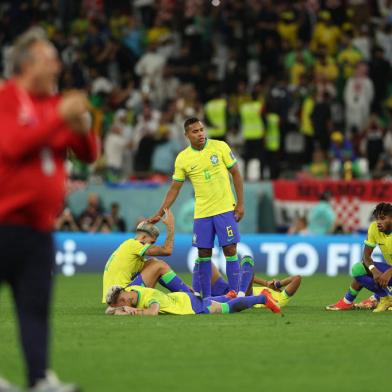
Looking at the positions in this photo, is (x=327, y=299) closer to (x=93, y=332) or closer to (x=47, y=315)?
(x=93, y=332)

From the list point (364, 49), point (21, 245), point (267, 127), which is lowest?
point (21, 245)

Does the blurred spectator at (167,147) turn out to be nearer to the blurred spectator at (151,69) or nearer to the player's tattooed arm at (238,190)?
the blurred spectator at (151,69)

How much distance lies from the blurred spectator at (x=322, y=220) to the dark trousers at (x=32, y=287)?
16.1 metres

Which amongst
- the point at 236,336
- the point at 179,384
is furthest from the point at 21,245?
the point at 236,336

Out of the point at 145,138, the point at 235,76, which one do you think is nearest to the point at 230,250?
the point at 145,138

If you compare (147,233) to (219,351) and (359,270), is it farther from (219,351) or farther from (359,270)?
(219,351)

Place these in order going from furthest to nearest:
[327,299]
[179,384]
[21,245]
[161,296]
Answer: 1. [327,299]
2. [161,296]
3. [179,384]
4. [21,245]

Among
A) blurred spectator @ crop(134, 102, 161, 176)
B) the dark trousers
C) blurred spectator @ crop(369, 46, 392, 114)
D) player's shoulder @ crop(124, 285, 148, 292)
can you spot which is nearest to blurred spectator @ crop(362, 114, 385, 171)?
blurred spectator @ crop(369, 46, 392, 114)

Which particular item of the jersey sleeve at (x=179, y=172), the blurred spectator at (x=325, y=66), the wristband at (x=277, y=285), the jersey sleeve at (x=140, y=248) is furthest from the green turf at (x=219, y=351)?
the blurred spectator at (x=325, y=66)

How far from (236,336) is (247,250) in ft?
36.4

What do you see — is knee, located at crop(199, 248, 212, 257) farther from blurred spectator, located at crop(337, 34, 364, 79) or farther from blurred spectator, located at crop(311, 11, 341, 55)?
blurred spectator, located at crop(311, 11, 341, 55)

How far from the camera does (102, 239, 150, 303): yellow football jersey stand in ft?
44.0

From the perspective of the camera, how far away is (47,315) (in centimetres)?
682

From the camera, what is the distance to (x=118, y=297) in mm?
12797
